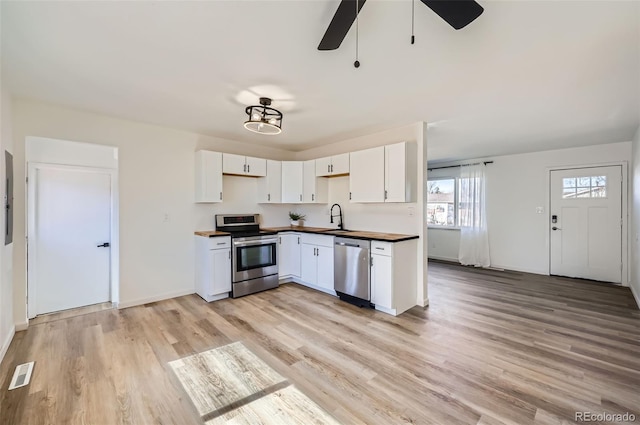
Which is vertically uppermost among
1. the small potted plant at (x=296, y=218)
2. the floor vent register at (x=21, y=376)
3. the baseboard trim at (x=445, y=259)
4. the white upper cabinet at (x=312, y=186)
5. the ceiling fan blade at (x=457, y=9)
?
the ceiling fan blade at (x=457, y=9)

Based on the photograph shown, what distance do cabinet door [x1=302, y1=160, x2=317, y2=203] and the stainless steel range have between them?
34.6 inches

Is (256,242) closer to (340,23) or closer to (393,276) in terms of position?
(393,276)

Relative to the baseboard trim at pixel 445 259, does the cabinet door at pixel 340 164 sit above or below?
above

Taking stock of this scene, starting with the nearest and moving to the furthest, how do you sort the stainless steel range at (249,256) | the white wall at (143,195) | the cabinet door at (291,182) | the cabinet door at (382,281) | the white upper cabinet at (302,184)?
the white wall at (143,195)
the cabinet door at (382,281)
the stainless steel range at (249,256)
the white upper cabinet at (302,184)
the cabinet door at (291,182)

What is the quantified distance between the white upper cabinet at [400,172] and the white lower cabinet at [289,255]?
1.80 meters

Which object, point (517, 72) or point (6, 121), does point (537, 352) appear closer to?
point (517, 72)

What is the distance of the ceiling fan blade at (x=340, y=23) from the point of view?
133 cm

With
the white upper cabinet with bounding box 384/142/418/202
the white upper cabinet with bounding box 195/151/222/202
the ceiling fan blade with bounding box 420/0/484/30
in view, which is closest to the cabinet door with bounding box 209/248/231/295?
the white upper cabinet with bounding box 195/151/222/202

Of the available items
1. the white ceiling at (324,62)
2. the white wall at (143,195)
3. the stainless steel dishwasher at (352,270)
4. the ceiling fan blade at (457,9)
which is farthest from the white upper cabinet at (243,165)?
the ceiling fan blade at (457,9)

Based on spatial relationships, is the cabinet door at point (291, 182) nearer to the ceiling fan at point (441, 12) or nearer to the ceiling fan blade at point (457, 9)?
the ceiling fan at point (441, 12)

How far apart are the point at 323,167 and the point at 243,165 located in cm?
131

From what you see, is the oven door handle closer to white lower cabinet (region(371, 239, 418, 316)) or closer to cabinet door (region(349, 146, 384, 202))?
cabinet door (region(349, 146, 384, 202))

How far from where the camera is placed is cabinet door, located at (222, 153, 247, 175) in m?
4.31

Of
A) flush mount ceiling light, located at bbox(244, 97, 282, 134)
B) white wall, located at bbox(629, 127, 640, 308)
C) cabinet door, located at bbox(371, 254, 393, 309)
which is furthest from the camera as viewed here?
white wall, located at bbox(629, 127, 640, 308)
